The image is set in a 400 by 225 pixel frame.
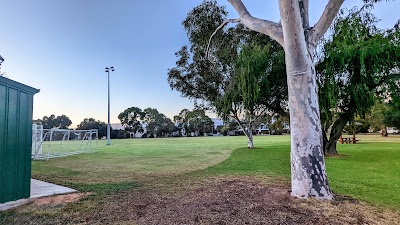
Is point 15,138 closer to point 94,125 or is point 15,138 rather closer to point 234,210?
point 234,210

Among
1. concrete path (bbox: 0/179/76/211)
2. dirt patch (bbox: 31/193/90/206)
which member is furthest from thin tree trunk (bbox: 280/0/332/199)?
concrete path (bbox: 0/179/76/211)

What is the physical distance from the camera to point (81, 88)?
1992 cm

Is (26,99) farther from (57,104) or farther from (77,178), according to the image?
(57,104)

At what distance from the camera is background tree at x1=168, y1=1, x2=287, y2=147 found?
35.1 ft

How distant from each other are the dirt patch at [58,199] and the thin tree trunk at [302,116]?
3.71m

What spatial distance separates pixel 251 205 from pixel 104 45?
46.7ft

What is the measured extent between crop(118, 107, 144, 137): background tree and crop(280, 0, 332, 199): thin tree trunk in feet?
179

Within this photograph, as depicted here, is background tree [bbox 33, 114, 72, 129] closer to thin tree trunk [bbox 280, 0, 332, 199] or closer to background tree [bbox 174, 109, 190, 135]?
background tree [bbox 174, 109, 190, 135]

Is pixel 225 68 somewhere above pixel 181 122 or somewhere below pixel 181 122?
above

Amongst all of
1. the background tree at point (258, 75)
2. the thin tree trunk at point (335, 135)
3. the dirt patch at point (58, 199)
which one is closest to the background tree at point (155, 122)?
the background tree at point (258, 75)

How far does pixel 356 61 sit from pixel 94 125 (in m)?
51.1

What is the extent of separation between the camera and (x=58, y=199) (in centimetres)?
449

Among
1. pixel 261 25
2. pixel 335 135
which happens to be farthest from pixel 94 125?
pixel 261 25

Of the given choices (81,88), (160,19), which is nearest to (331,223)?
(160,19)
